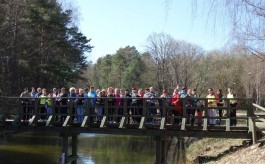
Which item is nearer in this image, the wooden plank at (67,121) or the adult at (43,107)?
the wooden plank at (67,121)

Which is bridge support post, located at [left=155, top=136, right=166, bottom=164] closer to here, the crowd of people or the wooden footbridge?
the wooden footbridge

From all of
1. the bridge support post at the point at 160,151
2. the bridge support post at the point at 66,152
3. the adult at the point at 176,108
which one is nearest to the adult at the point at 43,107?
the bridge support post at the point at 66,152

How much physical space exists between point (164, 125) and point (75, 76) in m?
28.6

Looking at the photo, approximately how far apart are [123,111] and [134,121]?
1675mm

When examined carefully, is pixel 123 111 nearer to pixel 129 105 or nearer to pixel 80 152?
pixel 129 105

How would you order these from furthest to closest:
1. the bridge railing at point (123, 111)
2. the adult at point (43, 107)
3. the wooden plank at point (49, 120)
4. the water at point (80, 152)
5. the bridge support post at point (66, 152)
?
the water at point (80, 152)
the adult at point (43, 107)
the wooden plank at point (49, 120)
the bridge support post at point (66, 152)
the bridge railing at point (123, 111)

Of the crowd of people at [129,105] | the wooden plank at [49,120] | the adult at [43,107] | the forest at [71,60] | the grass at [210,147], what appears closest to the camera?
the crowd of people at [129,105]

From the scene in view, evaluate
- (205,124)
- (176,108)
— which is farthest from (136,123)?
(205,124)

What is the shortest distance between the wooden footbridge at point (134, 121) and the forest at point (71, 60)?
251 cm

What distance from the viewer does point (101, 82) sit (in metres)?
96.1

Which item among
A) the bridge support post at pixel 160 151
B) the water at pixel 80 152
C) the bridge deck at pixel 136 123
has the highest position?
the bridge deck at pixel 136 123

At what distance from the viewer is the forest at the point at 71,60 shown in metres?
36.3

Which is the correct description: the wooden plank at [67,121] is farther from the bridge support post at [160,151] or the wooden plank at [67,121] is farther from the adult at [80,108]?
the bridge support post at [160,151]

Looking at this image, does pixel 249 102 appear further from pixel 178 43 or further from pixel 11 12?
pixel 178 43
